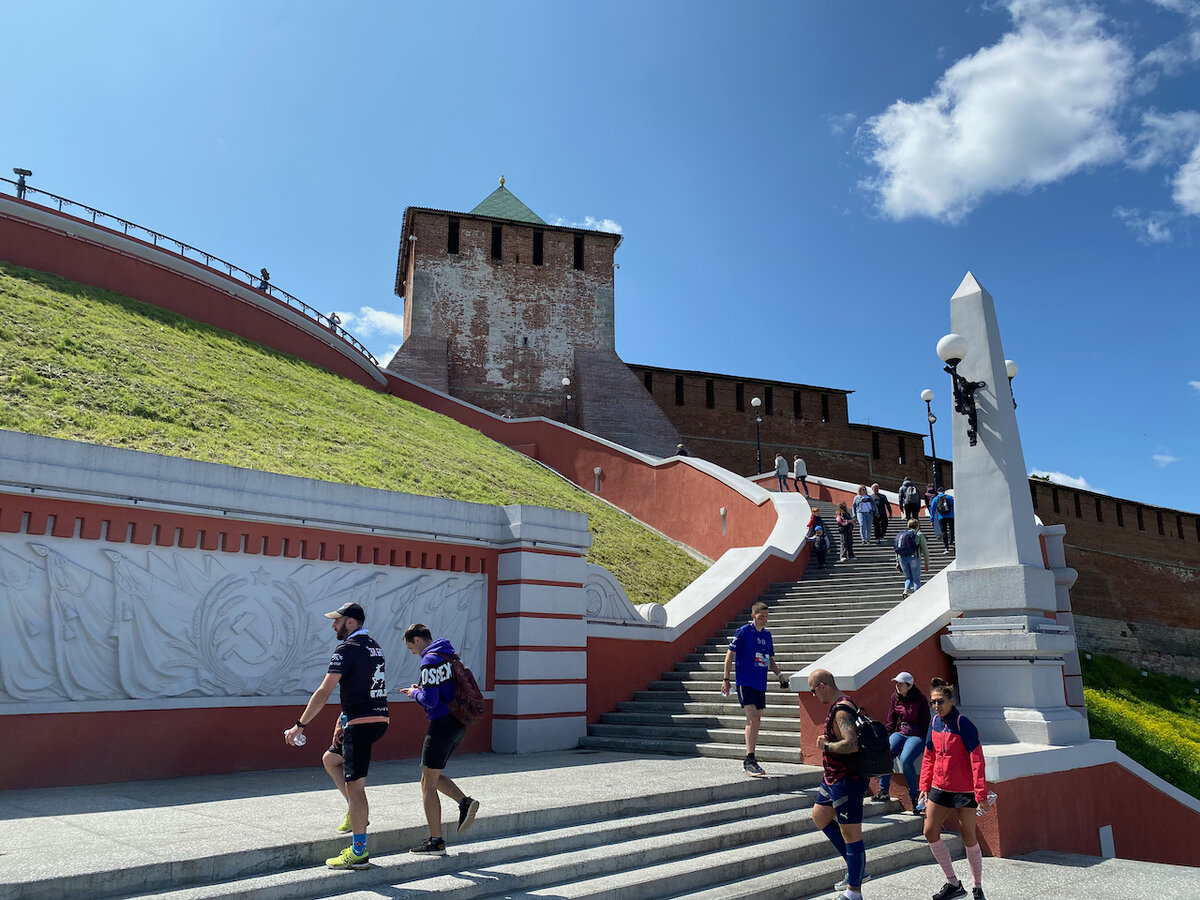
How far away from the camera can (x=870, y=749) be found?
4887 mm

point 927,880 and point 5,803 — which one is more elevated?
point 5,803

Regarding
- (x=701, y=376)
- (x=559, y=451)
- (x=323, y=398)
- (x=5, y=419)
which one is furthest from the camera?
(x=701, y=376)

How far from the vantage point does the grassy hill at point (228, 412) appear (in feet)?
36.2

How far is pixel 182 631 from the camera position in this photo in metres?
6.95

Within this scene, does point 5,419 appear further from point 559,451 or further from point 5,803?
point 559,451

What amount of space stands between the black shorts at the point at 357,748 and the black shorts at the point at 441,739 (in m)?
0.31

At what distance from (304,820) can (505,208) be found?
117 feet

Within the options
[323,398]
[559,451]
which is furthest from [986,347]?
[559,451]

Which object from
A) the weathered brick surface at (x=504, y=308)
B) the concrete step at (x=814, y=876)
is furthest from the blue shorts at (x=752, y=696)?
the weathered brick surface at (x=504, y=308)

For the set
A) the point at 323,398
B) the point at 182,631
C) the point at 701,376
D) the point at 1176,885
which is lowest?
the point at 1176,885

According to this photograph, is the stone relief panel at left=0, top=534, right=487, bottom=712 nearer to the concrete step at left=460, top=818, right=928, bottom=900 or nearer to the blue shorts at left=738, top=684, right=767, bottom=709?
the blue shorts at left=738, top=684, right=767, bottom=709

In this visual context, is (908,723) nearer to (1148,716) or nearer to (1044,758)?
(1044,758)

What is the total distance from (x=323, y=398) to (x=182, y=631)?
10861mm

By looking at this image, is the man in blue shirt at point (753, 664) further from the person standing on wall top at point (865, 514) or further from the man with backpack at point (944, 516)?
the person standing on wall top at point (865, 514)
